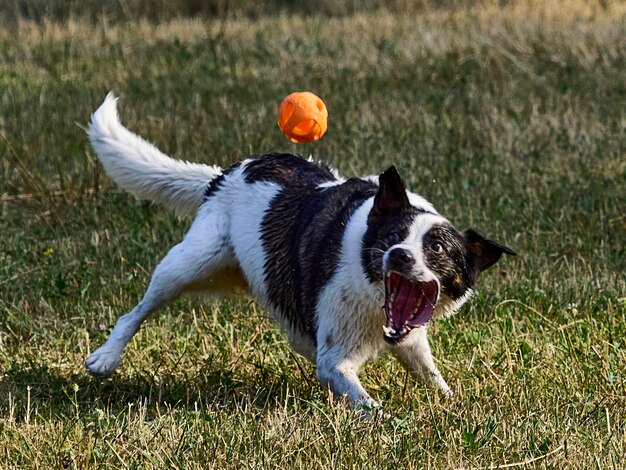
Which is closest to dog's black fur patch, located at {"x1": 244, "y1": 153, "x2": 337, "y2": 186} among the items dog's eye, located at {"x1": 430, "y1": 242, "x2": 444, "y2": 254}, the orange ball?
the orange ball

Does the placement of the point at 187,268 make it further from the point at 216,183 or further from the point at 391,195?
the point at 391,195

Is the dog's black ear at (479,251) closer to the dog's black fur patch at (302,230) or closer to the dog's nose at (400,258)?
the dog's nose at (400,258)

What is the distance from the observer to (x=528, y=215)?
736 cm

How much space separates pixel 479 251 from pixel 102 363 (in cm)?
171

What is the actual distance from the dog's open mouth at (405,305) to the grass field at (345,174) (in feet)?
1.04

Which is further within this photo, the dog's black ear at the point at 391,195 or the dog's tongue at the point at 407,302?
the dog's black ear at the point at 391,195

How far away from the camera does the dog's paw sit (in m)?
5.16

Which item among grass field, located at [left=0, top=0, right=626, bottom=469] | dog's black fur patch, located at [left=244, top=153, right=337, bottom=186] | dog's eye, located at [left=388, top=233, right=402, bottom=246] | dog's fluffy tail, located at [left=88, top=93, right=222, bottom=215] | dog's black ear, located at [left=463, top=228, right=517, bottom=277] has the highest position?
dog's eye, located at [left=388, top=233, right=402, bottom=246]

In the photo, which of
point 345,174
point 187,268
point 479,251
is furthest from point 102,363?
point 345,174

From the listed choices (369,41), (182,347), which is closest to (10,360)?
(182,347)

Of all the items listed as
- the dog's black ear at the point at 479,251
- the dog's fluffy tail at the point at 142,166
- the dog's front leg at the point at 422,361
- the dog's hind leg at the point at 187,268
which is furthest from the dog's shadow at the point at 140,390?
the dog's fluffy tail at the point at 142,166

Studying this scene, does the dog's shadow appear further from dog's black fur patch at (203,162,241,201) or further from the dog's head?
dog's black fur patch at (203,162,241,201)

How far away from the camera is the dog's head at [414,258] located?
14.1 ft

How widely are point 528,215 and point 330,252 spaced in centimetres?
292
